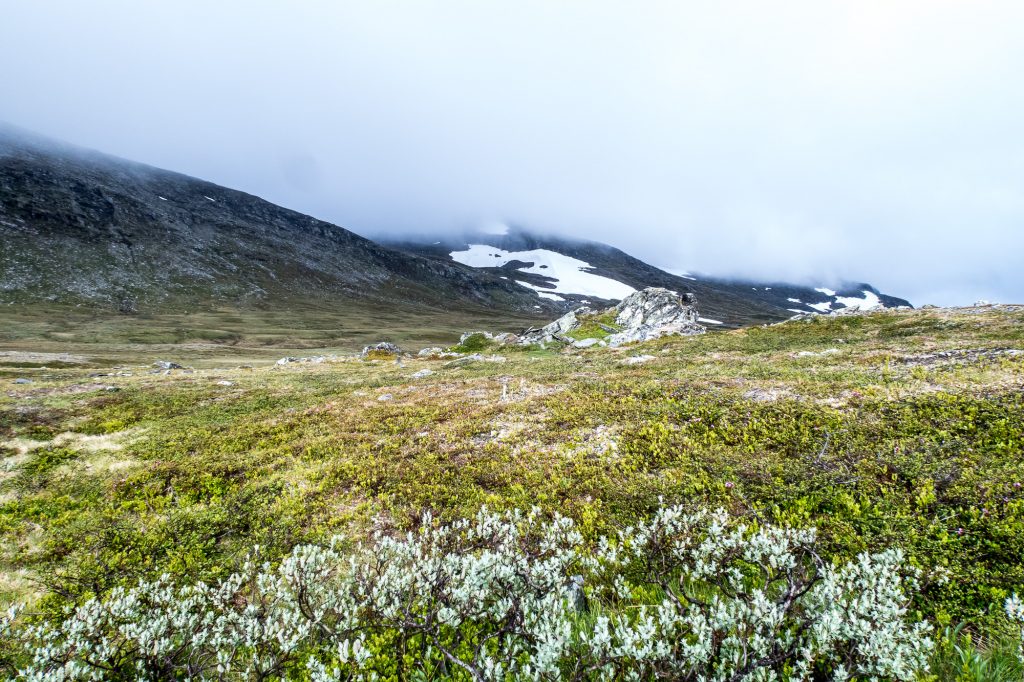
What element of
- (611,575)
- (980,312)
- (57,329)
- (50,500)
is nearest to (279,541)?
(611,575)

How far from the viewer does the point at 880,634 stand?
3.93 metres

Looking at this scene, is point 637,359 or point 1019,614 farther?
point 637,359

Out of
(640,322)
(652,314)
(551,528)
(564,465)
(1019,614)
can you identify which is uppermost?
(652,314)

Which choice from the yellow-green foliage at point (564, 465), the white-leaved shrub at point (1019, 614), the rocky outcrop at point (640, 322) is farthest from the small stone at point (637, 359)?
the white-leaved shrub at point (1019, 614)

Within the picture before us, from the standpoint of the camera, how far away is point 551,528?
7.43 meters

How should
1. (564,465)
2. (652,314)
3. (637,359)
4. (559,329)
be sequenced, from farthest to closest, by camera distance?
(559,329) < (652,314) < (637,359) < (564,465)

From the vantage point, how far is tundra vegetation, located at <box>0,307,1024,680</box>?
471 centimetres

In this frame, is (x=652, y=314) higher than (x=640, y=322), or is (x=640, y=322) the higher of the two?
(x=652, y=314)

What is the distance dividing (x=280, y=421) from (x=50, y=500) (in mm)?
7371

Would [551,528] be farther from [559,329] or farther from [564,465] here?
[559,329]

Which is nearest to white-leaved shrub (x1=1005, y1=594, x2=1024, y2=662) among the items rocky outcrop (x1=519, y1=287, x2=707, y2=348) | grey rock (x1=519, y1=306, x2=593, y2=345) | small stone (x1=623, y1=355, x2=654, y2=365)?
small stone (x1=623, y1=355, x2=654, y2=365)

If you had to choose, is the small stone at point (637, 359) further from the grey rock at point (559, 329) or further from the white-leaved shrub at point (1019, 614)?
the white-leaved shrub at point (1019, 614)

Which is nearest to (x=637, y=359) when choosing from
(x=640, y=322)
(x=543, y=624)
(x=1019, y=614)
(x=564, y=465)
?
(x=564, y=465)

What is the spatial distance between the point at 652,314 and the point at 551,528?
171 feet
